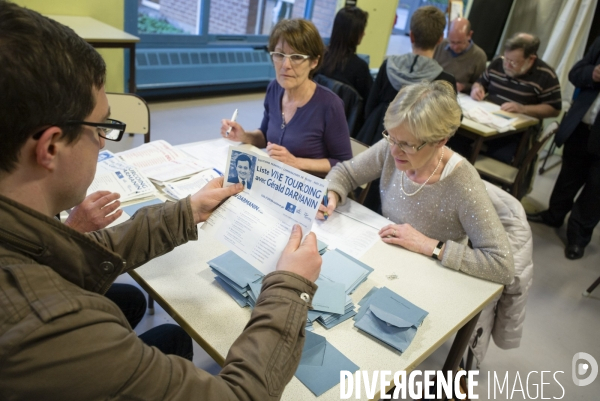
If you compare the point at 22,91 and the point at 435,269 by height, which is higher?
the point at 22,91

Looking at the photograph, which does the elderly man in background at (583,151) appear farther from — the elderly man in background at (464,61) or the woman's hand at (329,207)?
the woman's hand at (329,207)

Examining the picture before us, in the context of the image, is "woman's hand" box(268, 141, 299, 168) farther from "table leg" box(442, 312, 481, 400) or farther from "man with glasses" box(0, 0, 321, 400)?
"man with glasses" box(0, 0, 321, 400)

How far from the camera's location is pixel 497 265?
140cm

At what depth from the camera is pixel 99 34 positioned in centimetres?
344

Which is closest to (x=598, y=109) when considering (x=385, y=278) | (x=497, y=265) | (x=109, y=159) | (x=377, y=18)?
(x=497, y=265)

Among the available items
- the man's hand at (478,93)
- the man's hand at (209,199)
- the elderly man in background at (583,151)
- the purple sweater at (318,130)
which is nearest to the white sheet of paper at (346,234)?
the man's hand at (209,199)

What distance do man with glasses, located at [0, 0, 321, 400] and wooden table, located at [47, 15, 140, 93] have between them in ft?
9.68

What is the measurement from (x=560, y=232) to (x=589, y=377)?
159cm

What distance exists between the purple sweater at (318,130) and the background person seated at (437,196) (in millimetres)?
476

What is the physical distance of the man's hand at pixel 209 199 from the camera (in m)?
1.21

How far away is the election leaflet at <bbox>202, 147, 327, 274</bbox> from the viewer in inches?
42.1

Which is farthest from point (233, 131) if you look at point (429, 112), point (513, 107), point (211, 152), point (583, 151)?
point (583, 151)

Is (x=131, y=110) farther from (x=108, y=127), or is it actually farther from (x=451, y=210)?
(x=451, y=210)

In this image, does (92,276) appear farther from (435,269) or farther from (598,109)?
(598,109)
